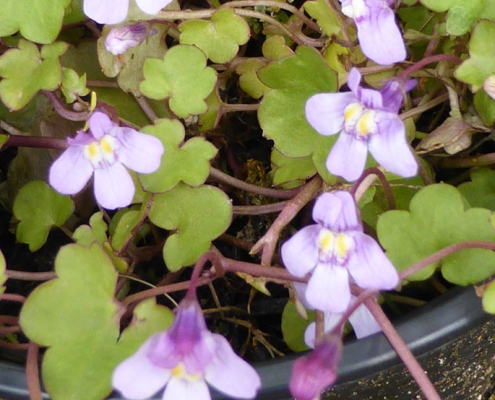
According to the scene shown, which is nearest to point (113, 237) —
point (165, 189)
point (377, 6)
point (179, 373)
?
point (165, 189)

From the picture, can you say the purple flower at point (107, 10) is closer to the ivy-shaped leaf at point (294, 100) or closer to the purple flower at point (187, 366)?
the ivy-shaped leaf at point (294, 100)

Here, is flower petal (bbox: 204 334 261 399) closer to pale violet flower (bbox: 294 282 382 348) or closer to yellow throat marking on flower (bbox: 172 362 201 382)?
yellow throat marking on flower (bbox: 172 362 201 382)

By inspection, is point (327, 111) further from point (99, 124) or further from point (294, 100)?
point (99, 124)

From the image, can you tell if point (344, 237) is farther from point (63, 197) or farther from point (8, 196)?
point (8, 196)

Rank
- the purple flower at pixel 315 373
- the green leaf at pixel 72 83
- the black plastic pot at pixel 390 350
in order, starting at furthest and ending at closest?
the green leaf at pixel 72 83 → the black plastic pot at pixel 390 350 → the purple flower at pixel 315 373

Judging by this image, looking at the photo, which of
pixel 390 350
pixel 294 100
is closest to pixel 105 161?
pixel 294 100

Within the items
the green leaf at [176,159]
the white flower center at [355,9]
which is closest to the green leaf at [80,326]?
the green leaf at [176,159]
